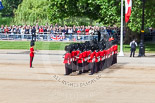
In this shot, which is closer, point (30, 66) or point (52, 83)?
point (52, 83)

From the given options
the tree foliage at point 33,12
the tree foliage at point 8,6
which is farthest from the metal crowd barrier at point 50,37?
the tree foliage at point 8,6

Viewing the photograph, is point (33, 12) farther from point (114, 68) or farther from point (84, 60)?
point (84, 60)

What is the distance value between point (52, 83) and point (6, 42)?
85.8 ft

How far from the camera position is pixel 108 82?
1997 cm

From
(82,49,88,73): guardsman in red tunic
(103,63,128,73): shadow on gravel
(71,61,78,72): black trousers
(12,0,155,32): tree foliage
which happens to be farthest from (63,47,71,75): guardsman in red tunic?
(12,0,155,32): tree foliage

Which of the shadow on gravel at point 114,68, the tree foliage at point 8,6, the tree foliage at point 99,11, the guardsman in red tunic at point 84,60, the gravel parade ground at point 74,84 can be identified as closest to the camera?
the gravel parade ground at point 74,84

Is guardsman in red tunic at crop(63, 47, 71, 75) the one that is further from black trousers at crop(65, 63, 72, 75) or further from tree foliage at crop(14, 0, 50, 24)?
tree foliage at crop(14, 0, 50, 24)

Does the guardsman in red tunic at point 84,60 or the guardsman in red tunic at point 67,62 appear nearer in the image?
the guardsman in red tunic at point 67,62

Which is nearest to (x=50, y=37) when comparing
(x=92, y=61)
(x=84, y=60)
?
(x=84, y=60)

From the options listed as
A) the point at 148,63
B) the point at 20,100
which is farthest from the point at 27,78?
the point at 148,63

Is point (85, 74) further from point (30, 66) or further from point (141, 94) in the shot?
point (141, 94)

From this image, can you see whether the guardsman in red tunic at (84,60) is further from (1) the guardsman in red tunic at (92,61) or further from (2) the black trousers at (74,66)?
(2) the black trousers at (74,66)

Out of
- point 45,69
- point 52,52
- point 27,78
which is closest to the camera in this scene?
point 27,78

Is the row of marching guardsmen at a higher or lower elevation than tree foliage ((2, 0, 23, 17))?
lower
